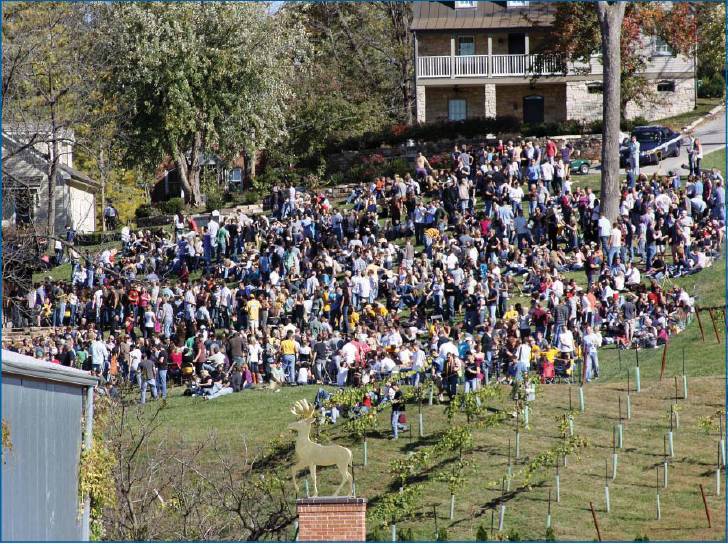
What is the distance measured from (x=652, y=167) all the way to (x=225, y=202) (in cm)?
1702

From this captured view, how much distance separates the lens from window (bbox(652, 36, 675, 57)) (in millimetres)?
56531

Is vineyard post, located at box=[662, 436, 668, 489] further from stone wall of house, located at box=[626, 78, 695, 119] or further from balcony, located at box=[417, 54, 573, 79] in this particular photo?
balcony, located at box=[417, 54, 573, 79]

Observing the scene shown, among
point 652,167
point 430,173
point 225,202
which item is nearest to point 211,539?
point 430,173

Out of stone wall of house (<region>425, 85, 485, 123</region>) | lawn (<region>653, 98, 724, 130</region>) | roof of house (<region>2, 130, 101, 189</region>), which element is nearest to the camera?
roof of house (<region>2, 130, 101, 189</region>)

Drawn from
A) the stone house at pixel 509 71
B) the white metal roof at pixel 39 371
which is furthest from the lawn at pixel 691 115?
the white metal roof at pixel 39 371

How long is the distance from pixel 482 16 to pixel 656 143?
47.5 ft

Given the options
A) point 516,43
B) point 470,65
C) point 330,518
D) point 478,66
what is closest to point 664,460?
point 330,518

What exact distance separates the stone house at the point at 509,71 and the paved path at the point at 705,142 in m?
2.78

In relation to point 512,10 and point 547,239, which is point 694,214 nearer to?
point 547,239

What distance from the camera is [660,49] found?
56.8m

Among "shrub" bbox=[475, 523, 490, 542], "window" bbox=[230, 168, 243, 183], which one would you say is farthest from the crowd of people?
"window" bbox=[230, 168, 243, 183]

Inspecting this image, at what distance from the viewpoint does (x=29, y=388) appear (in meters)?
17.9

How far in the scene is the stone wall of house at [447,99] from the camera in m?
57.9

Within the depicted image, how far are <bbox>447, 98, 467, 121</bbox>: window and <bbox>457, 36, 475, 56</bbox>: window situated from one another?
2044mm
